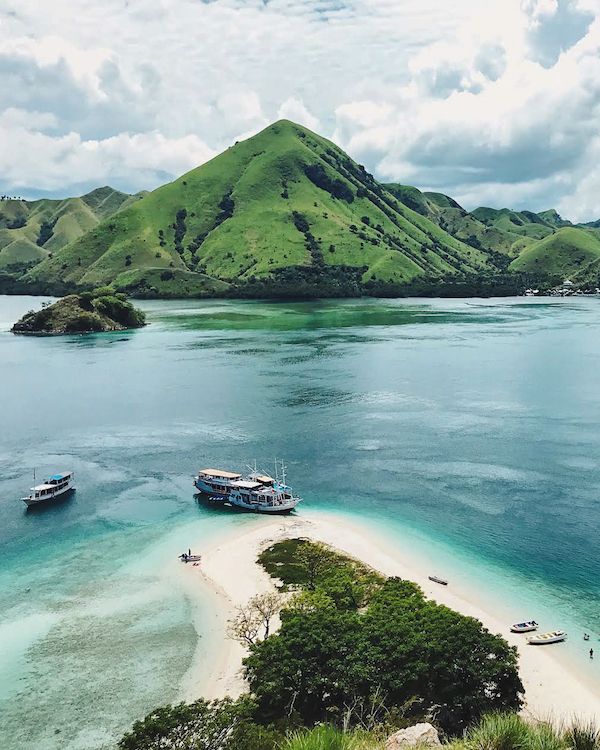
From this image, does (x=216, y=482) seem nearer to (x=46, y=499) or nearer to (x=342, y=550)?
(x=46, y=499)

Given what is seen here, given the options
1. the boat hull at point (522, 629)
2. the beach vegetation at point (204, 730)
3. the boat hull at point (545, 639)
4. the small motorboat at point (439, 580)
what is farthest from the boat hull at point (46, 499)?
the boat hull at point (545, 639)

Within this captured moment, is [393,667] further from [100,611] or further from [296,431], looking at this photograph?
[296,431]

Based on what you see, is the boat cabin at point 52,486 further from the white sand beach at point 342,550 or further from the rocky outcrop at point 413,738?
the rocky outcrop at point 413,738

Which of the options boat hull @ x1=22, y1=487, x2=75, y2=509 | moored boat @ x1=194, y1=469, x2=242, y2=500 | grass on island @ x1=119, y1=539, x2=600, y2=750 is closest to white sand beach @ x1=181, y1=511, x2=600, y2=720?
grass on island @ x1=119, y1=539, x2=600, y2=750

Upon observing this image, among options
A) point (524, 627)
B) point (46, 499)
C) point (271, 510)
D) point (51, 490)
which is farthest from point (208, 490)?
point (524, 627)

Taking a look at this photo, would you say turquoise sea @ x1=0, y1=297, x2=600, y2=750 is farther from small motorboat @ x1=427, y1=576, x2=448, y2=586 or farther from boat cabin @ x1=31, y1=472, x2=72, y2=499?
small motorboat @ x1=427, y1=576, x2=448, y2=586

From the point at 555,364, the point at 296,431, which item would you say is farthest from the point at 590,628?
the point at 555,364
